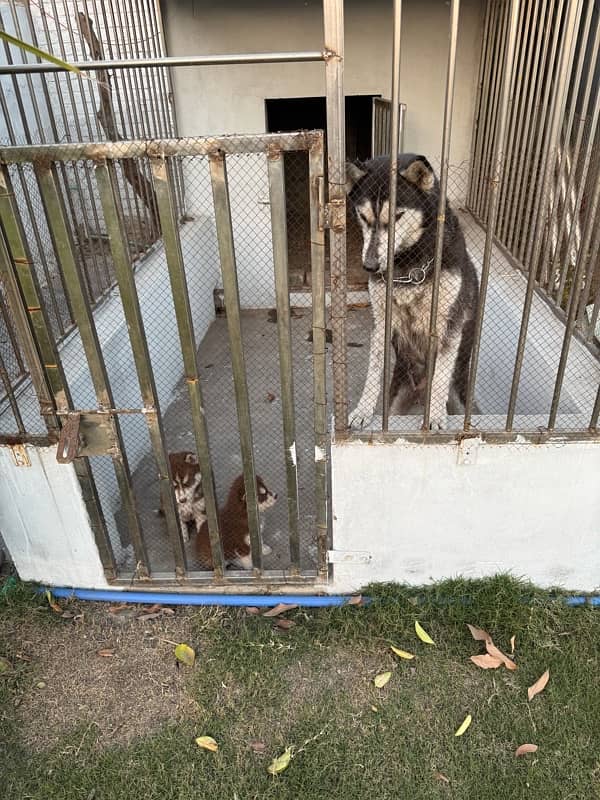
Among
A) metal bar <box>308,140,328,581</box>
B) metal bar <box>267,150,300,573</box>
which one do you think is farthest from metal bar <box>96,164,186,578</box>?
metal bar <box>308,140,328,581</box>

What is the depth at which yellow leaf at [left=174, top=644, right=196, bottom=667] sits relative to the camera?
3068 mm

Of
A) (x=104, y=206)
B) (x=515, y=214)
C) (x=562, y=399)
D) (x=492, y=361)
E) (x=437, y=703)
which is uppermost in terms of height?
(x=104, y=206)

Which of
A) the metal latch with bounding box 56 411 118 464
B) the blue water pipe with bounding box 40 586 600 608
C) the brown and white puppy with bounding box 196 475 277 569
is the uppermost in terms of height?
the metal latch with bounding box 56 411 118 464

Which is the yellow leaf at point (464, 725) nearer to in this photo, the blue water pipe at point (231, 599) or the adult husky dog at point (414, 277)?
the blue water pipe at point (231, 599)

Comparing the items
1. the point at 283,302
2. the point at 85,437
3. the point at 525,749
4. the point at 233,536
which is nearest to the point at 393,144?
the point at 283,302

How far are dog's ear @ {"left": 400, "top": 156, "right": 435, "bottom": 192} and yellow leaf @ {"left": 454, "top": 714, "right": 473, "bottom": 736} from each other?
2664 mm

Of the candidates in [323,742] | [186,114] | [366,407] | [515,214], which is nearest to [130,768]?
[323,742]

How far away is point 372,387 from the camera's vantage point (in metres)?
3.46

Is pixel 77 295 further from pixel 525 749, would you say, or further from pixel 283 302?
pixel 525 749

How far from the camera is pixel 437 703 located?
285 cm

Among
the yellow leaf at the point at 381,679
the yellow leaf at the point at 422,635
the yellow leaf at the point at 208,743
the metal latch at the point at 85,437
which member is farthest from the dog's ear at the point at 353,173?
A: the yellow leaf at the point at 208,743

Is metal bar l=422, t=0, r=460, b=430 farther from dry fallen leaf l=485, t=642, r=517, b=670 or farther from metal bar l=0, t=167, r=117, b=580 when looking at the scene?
metal bar l=0, t=167, r=117, b=580

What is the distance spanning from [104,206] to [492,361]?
11.3ft

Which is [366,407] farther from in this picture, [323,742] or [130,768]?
[130,768]
